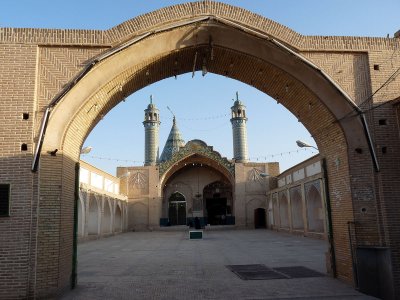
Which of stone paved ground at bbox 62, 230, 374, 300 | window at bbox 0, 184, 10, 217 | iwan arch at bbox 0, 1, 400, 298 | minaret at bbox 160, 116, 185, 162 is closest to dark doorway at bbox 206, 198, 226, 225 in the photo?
minaret at bbox 160, 116, 185, 162

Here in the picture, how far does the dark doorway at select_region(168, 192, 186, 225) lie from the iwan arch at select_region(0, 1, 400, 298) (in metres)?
30.5

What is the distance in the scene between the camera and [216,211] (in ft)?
135

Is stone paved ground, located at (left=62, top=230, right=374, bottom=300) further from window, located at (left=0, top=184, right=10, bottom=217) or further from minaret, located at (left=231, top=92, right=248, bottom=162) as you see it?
minaret, located at (left=231, top=92, right=248, bottom=162)

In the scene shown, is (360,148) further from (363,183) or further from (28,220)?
(28,220)

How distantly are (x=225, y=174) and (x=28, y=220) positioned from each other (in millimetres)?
30264

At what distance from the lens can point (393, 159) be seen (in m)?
7.75

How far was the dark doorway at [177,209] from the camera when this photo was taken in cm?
3862

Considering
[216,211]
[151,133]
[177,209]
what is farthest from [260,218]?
[151,133]

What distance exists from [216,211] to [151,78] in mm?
33482

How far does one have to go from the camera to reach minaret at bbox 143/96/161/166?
39.4 meters

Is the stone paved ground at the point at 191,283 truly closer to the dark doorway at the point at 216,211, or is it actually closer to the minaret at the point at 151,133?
the minaret at the point at 151,133

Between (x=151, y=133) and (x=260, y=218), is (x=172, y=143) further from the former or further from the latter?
(x=260, y=218)

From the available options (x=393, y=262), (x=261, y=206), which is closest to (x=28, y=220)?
(x=393, y=262)

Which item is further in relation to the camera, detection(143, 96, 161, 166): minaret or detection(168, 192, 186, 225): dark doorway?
detection(143, 96, 161, 166): minaret
